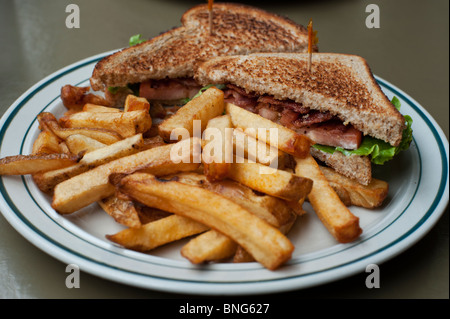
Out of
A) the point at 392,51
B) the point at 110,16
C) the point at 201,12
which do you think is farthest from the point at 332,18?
the point at 110,16

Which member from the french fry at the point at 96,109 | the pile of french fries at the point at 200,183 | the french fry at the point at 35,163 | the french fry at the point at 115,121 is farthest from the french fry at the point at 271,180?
the french fry at the point at 96,109

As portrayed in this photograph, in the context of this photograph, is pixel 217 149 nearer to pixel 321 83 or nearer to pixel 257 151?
pixel 257 151

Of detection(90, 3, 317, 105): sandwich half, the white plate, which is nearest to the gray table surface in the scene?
the white plate

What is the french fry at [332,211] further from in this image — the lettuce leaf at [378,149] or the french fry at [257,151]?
the lettuce leaf at [378,149]

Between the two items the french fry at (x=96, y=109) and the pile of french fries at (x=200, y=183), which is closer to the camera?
the pile of french fries at (x=200, y=183)

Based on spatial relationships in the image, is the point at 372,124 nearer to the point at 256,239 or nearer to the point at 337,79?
the point at 337,79
